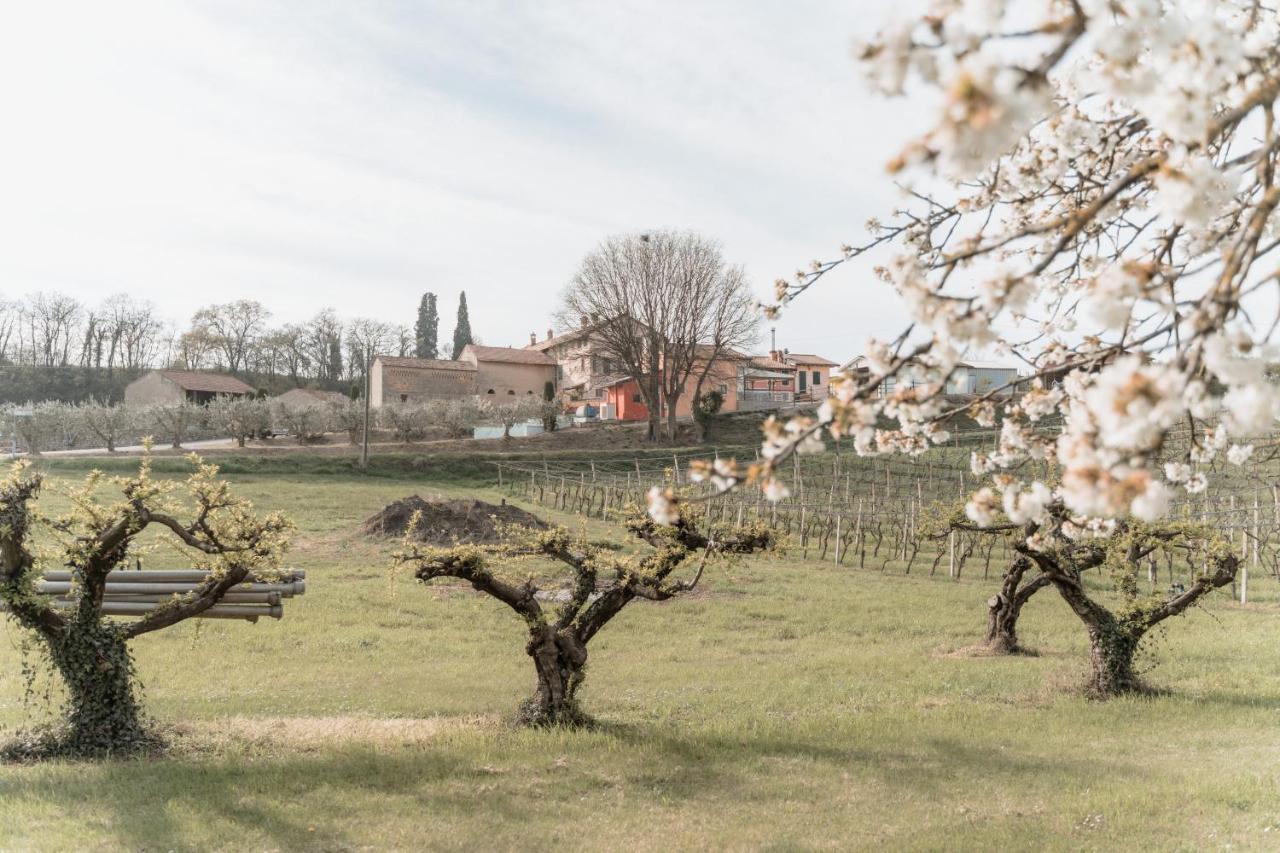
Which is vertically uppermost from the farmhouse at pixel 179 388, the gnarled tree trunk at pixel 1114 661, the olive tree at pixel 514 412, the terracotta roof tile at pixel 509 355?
the terracotta roof tile at pixel 509 355

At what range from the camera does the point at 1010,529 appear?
10.8 metres

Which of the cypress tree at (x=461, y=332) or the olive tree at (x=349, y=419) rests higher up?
the cypress tree at (x=461, y=332)

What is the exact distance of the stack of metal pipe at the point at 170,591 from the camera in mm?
8953

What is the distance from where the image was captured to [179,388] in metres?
58.5

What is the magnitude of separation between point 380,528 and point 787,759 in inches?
695

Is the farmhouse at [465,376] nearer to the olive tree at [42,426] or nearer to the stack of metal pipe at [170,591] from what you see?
the olive tree at [42,426]

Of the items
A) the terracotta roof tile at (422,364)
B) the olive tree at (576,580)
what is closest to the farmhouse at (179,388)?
the terracotta roof tile at (422,364)

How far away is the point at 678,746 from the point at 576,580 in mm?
2067

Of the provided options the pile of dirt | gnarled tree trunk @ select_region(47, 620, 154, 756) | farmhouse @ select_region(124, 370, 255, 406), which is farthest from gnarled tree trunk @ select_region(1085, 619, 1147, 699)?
farmhouse @ select_region(124, 370, 255, 406)

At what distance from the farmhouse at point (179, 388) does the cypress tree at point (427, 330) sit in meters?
16.7

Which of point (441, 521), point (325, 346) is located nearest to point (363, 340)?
point (325, 346)

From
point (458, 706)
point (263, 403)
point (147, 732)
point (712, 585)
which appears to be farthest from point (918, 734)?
point (263, 403)

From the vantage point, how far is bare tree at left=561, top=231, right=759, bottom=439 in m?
46.2

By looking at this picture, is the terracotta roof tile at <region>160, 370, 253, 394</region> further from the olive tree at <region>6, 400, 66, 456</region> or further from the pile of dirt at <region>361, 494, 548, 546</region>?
the pile of dirt at <region>361, 494, 548, 546</region>
